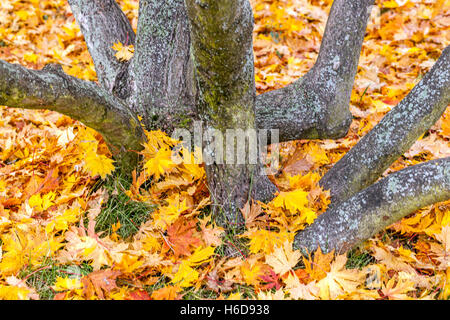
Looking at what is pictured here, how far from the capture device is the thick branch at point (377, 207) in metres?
1.74

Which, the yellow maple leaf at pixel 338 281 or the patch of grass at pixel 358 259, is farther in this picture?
the patch of grass at pixel 358 259

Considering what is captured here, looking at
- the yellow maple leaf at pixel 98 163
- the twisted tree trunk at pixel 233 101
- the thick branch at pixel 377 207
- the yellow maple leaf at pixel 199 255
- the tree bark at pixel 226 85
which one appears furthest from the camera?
the yellow maple leaf at pixel 98 163

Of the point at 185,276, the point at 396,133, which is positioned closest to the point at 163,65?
the point at 185,276

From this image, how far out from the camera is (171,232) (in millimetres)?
1966

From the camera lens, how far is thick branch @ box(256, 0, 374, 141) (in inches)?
89.7

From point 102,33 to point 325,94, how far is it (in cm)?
136

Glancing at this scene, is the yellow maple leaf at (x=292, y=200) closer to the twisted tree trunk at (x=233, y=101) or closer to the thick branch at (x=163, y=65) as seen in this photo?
the twisted tree trunk at (x=233, y=101)

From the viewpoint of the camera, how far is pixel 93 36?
2492 mm

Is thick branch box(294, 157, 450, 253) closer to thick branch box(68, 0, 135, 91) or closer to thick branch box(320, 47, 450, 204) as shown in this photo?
thick branch box(320, 47, 450, 204)

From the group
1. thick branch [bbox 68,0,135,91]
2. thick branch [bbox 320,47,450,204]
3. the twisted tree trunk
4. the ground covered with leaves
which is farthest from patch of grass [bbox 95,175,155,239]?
thick branch [bbox 320,47,450,204]

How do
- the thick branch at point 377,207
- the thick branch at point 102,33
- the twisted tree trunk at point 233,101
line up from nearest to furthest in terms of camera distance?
the twisted tree trunk at point 233,101
the thick branch at point 377,207
the thick branch at point 102,33

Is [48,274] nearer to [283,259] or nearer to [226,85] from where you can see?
[283,259]

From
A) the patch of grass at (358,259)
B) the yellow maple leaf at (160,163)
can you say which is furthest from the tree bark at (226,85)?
the patch of grass at (358,259)
